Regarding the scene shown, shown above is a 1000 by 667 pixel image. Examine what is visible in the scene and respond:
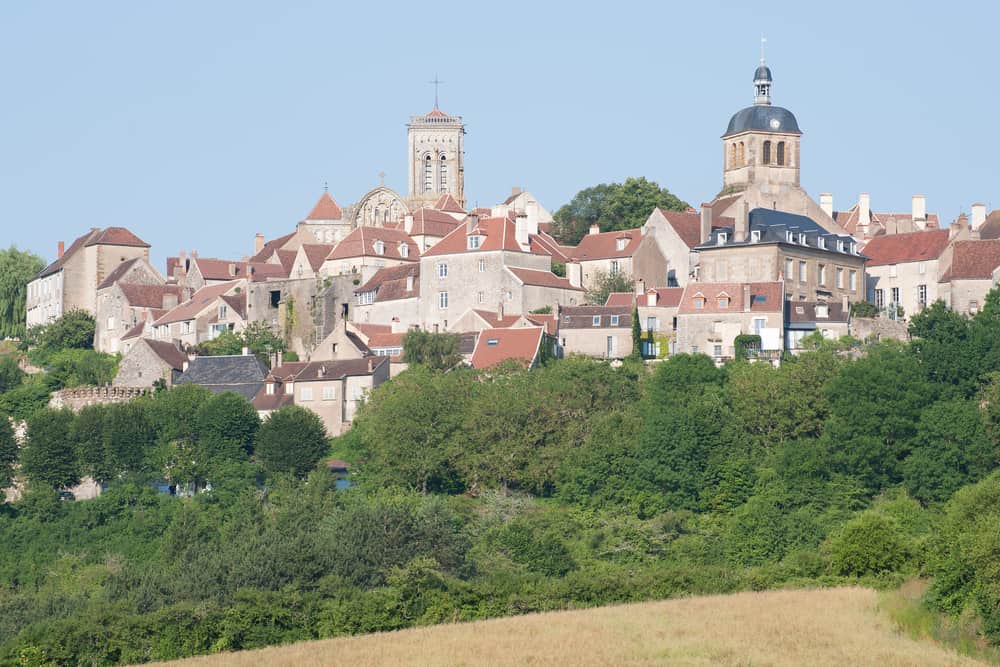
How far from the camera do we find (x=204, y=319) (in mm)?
89188

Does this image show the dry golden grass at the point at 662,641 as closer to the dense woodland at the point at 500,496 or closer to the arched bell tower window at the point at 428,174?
the dense woodland at the point at 500,496

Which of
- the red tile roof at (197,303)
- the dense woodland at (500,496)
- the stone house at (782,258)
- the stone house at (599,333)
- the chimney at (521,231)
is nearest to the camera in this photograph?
the dense woodland at (500,496)

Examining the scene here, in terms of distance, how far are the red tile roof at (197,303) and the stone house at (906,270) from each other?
2906 centimetres

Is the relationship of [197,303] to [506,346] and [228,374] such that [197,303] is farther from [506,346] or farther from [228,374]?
[506,346]

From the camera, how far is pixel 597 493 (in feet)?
217

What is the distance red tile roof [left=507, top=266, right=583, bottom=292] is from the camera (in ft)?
263

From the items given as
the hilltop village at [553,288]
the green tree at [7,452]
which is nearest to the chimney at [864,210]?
the hilltop village at [553,288]

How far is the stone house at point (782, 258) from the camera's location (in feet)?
259

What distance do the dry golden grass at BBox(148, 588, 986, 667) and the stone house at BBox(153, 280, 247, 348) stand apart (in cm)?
4131

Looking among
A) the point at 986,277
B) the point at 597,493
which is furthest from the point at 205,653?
the point at 986,277

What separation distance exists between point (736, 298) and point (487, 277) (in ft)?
34.7

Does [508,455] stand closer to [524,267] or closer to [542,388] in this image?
[542,388]

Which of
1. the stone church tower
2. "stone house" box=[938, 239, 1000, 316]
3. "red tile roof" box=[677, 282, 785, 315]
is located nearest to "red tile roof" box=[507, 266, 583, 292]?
"red tile roof" box=[677, 282, 785, 315]

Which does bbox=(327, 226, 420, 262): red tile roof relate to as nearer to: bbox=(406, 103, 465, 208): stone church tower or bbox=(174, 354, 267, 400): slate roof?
bbox=(174, 354, 267, 400): slate roof
